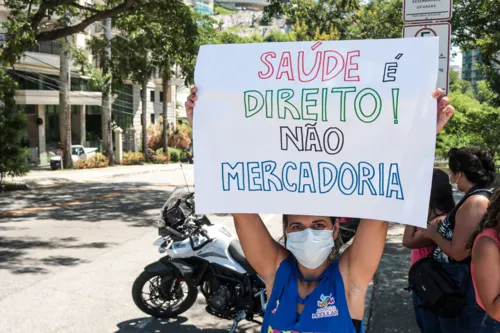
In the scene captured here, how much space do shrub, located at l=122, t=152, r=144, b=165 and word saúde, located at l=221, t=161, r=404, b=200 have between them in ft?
101

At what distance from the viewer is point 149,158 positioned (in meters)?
35.8

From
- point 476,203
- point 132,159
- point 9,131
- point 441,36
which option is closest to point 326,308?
point 476,203

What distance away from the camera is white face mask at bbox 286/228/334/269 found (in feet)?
7.98

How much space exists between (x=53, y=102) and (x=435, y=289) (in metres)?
30.1

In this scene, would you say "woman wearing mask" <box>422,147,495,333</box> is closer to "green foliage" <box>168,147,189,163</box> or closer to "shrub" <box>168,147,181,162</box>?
"green foliage" <box>168,147,189,163</box>

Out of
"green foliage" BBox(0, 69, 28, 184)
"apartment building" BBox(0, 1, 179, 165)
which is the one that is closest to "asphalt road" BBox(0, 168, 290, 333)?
"green foliage" BBox(0, 69, 28, 184)

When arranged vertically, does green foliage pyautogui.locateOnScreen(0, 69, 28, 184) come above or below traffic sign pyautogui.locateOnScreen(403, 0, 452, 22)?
below

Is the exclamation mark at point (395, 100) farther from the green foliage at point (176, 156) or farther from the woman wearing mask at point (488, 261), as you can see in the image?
the green foliage at point (176, 156)

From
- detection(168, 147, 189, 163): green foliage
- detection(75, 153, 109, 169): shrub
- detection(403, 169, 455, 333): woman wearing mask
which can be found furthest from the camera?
detection(168, 147, 189, 163): green foliage

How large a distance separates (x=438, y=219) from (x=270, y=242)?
1.31 metres

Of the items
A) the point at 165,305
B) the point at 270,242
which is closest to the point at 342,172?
the point at 270,242

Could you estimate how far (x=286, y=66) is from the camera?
99.4 inches

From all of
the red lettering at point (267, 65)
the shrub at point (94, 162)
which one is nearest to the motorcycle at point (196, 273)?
the red lettering at point (267, 65)

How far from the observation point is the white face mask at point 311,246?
7.98 ft
